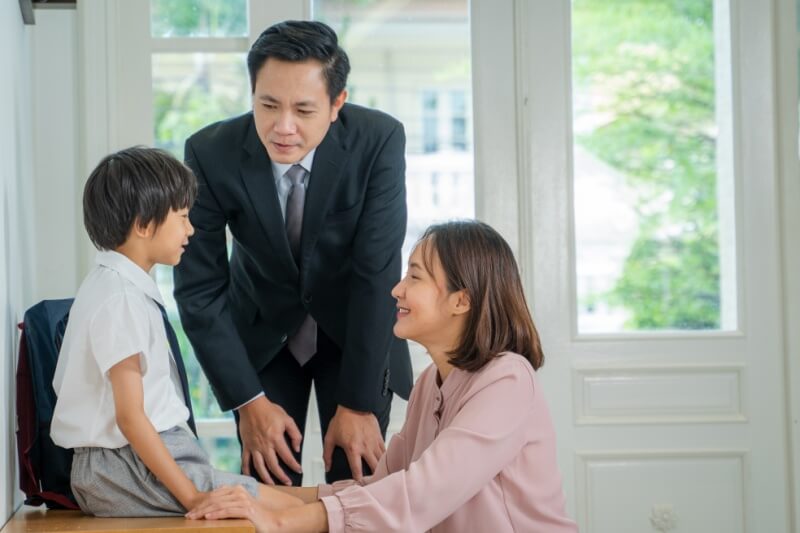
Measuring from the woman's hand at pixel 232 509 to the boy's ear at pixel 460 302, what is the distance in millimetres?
440

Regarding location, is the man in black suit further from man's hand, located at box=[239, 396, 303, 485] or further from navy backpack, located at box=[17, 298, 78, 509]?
navy backpack, located at box=[17, 298, 78, 509]

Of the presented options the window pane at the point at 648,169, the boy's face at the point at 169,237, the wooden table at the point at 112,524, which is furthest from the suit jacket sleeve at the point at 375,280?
the window pane at the point at 648,169

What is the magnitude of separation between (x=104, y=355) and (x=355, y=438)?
629mm

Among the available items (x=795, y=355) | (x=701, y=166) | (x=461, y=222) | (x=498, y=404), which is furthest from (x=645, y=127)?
(x=498, y=404)

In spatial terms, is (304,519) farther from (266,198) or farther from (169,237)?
(266,198)

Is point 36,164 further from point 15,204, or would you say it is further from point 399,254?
point 399,254

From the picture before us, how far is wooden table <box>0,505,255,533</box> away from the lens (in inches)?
58.1

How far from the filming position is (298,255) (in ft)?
6.90

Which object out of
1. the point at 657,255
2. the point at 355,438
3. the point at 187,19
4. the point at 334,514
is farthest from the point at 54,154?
the point at 657,255

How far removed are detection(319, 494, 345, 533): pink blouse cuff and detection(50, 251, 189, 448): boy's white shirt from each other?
0.29m

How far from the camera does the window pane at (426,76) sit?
3.01 metres

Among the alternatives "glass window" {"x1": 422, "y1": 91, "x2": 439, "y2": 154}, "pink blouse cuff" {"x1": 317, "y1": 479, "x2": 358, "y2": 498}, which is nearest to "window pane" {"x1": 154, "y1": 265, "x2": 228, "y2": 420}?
"glass window" {"x1": 422, "y1": 91, "x2": 439, "y2": 154}

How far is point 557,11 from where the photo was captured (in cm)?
302

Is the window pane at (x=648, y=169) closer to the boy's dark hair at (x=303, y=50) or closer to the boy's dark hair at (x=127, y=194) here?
the boy's dark hair at (x=303, y=50)
